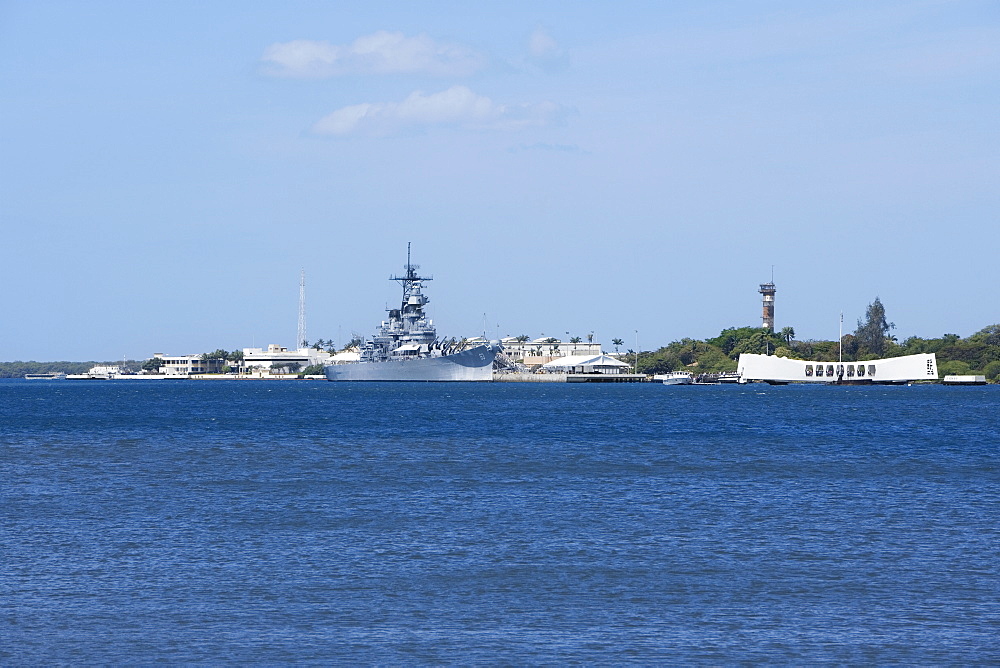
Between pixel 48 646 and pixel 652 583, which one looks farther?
pixel 652 583

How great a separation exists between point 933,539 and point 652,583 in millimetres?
8670

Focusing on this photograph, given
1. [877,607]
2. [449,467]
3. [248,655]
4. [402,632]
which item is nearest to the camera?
[248,655]

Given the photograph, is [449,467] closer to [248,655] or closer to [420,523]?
[420,523]

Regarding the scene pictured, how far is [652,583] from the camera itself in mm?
22438

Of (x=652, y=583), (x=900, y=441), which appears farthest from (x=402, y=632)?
(x=900, y=441)

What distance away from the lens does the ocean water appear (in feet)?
59.5

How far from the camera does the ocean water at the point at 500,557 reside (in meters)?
18.1

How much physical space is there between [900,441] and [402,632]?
48978 millimetres

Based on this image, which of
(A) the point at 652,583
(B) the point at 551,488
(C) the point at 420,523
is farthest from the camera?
(B) the point at 551,488

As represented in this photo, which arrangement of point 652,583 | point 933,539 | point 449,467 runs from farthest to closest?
point 449,467
point 933,539
point 652,583

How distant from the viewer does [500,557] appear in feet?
82.4

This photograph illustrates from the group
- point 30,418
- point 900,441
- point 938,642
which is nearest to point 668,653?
point 938,642

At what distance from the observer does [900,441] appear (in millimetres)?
62500

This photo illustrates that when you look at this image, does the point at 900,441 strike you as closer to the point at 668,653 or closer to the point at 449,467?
the point at 449,467
